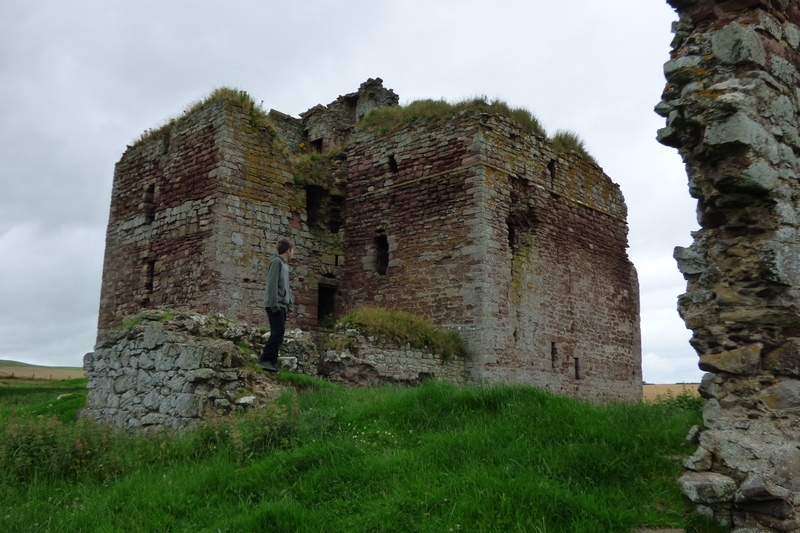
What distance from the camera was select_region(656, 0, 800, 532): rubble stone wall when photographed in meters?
4.69

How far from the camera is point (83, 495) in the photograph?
5.91 metres

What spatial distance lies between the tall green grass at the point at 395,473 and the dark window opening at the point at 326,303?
24.9 feet

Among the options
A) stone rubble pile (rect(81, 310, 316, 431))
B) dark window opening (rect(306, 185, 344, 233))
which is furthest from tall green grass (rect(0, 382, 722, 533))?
dark window opening (rect(306, 185, 344, 233))

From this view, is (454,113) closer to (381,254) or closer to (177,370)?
(381,254)

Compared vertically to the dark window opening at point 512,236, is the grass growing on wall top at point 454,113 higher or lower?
higher

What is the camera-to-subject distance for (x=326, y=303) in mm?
15164

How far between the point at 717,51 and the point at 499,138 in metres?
8.03

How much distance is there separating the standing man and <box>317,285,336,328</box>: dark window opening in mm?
6204

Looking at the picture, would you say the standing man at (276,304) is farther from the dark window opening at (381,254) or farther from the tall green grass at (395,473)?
the dark window opening at (381,254)

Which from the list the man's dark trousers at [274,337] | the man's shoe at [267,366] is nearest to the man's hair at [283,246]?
the man's dark trousers at [274,337]

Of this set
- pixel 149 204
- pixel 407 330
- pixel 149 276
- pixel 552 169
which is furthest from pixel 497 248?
pixel 149 204

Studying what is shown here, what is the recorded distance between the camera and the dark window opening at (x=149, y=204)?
599 inches

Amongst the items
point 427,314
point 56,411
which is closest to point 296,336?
point 427,314

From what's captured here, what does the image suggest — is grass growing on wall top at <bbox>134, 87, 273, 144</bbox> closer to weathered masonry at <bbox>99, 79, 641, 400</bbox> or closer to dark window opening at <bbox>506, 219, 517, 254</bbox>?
weathered masonry at <bbox>99, 79, 641, 400</bbox>
